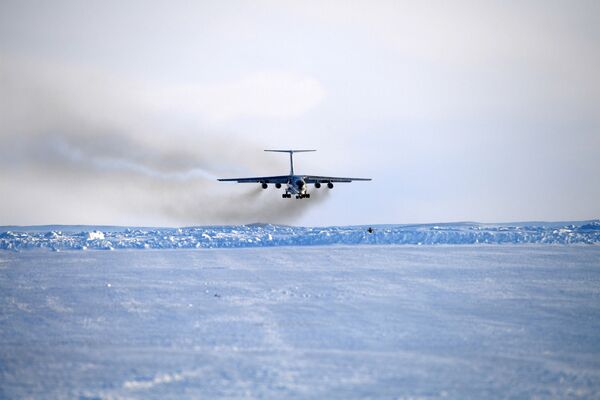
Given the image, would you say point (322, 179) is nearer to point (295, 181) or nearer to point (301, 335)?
point (295, 181)

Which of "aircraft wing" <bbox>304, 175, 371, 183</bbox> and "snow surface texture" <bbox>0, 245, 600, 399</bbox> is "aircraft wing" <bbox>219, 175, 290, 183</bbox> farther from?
"snow surface texture" <bbox>0, 245, 600, 399</bbox>

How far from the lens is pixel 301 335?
14.9 metres

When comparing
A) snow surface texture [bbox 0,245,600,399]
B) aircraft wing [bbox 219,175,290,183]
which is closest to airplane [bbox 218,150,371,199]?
aircraft wing [bbox 219,175,290,183]

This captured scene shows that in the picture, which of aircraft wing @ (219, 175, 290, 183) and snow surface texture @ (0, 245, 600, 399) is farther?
aircraft wing @ (219, 175, 290, 183)

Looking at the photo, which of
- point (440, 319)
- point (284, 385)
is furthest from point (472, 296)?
point (284, 385)

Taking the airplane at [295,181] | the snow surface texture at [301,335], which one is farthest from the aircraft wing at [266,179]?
the snow surface texture at [301,335]

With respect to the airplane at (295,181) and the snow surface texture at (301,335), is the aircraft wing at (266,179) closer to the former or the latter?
the airplane at (295,181)

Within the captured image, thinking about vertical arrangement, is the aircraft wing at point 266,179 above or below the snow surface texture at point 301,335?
above

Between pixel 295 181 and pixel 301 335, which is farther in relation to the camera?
pixel 295 181

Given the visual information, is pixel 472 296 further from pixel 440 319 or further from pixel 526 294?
pixel 440 319

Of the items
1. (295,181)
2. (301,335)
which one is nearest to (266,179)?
(295,181)

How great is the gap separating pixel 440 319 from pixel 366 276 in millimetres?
10746

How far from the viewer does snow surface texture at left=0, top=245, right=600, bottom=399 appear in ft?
36.1

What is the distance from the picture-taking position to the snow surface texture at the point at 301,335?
11.0m
